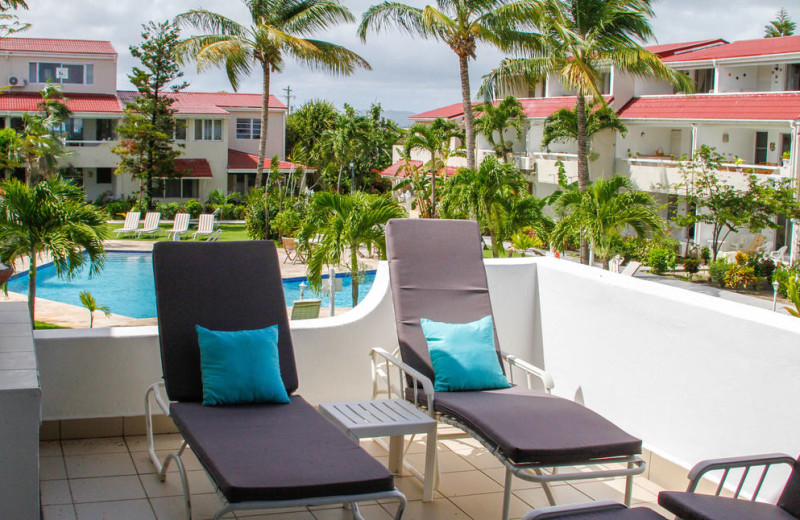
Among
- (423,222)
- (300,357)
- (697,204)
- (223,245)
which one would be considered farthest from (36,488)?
(697,204)

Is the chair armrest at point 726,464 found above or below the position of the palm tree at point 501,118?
below

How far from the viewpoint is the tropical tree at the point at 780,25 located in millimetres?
52188

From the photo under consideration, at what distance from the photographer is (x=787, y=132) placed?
26.1 meters

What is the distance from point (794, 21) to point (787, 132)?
31.6 meters

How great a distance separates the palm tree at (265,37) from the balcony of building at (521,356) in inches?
1057

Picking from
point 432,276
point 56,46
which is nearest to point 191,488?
point 432,276

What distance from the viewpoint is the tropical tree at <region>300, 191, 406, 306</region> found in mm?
10141

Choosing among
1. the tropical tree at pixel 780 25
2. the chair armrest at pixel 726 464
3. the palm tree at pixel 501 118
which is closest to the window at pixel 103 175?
the palm tree at pixel 501 118

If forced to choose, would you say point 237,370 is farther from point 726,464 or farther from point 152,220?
point 152,220

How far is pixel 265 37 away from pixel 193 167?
7.24 meters

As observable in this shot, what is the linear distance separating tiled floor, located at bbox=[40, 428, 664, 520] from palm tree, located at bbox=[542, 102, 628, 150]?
27419mm

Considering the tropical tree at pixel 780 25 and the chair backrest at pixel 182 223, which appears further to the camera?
the tropical tree at pixel 780 25

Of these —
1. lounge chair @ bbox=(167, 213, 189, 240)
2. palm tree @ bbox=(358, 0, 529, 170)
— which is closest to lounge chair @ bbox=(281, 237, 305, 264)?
lounge chair @ bbox=(167, 213, 189, 240)

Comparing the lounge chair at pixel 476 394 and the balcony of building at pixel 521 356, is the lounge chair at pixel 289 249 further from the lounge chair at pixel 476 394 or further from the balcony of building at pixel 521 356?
Result: the lounge chair at pixel 476 394
